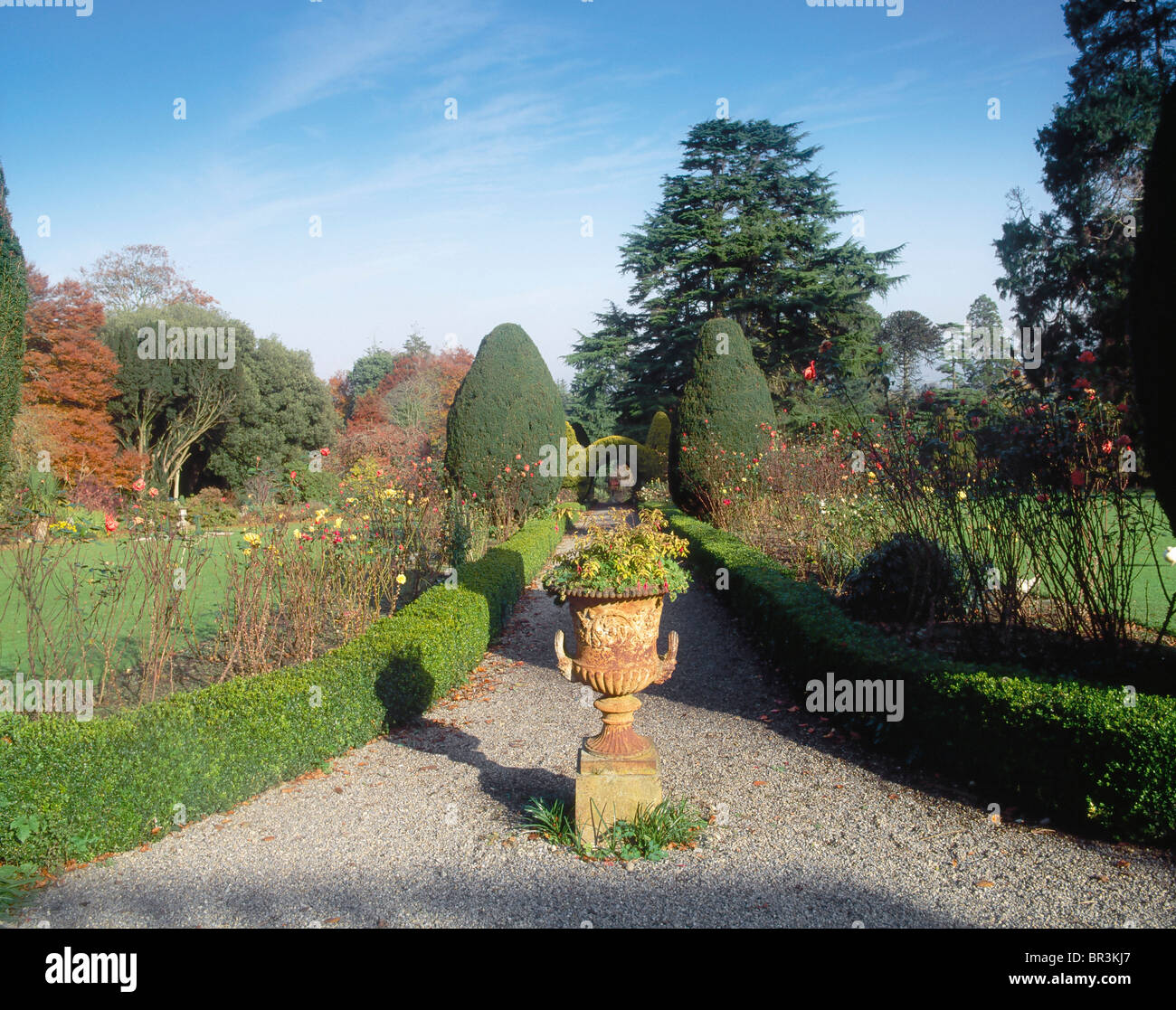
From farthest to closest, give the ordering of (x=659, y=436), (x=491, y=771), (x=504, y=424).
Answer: (x=659, y=436) < (x=504, y=424) < (x=491, y=771)

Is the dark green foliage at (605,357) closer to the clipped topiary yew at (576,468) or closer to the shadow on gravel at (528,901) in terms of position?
the clipped topiary yew at (576,468)

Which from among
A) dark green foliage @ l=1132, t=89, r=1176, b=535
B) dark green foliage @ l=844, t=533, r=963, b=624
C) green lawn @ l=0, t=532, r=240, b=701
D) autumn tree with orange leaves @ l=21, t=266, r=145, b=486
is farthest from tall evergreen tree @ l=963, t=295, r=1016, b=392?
autumn tree with orange leaves @ l=21, t=266, r=145, b=486

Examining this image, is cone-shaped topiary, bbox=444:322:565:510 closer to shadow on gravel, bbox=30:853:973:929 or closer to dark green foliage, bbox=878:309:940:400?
shadow on gravel, bbox=30:853:973:929

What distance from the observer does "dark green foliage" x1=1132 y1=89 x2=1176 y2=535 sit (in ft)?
12.5

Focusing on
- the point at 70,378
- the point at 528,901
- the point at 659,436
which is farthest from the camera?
the point at 659,436

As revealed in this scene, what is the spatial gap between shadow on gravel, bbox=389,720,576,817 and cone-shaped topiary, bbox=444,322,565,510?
800 cm

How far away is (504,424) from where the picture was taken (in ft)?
44.7

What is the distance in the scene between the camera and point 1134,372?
13.5 feet

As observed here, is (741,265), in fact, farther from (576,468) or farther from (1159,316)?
(1159,316)

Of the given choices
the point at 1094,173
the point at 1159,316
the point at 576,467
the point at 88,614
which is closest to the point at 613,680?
the point at 1159,316

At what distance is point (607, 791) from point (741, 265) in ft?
74.7

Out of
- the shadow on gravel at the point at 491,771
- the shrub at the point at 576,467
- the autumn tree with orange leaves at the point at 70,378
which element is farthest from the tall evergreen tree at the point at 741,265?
the shadow on gravel at the point at 491,771

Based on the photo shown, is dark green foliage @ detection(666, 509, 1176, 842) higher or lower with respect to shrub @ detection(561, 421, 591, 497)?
lower
